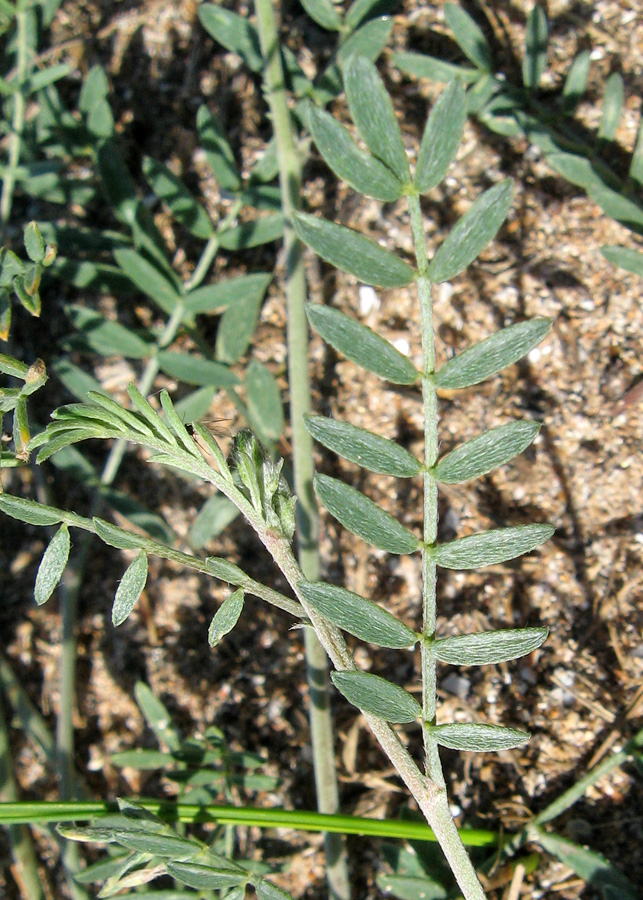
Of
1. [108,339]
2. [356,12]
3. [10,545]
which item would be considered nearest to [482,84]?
[356,12]

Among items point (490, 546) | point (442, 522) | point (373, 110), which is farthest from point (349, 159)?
point (442, 522)

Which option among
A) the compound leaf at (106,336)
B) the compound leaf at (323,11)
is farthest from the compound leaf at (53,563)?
the compound leaf at (323,11)

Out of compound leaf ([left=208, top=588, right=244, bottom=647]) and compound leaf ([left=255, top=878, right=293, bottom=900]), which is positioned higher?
compound leaf ([left=208, top=588, right=244, bottom=647])

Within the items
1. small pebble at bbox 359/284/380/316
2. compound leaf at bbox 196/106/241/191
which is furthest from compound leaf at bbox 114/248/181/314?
small pebble at bbox 359/284/380/316

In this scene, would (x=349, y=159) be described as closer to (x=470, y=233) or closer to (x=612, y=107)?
(x=470, y=233)

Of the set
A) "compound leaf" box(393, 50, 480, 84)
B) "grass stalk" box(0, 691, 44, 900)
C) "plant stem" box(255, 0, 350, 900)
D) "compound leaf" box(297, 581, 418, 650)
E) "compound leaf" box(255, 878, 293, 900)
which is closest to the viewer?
"compound leaf" box(297, 581, 418, 650)

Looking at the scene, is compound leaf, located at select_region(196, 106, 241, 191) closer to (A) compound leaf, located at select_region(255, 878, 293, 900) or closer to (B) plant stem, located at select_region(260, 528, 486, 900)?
(B) plant stem, located at select_region(260, 528, 486, 900)

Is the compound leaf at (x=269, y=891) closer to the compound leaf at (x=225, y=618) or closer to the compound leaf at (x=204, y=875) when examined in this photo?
the compound leaf at (x=204, y=875)
